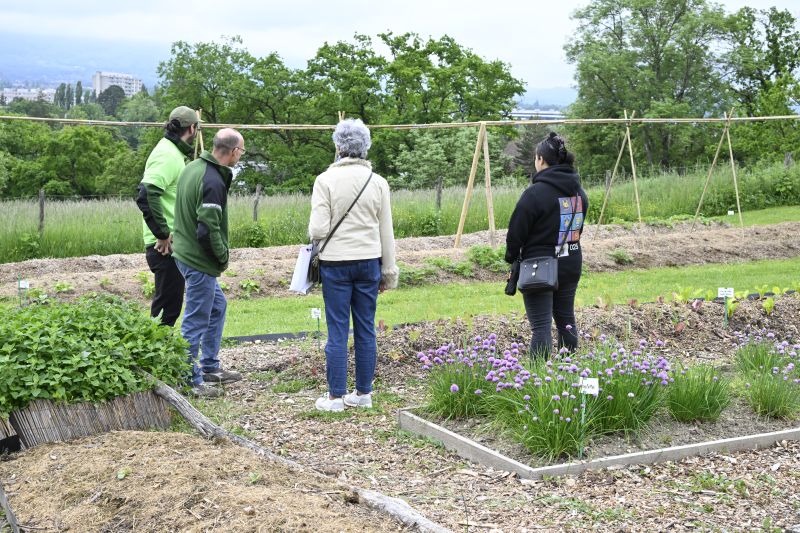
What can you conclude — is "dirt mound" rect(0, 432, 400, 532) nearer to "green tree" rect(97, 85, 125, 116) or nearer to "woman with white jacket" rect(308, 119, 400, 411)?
"woman with white jacket" rect(308, 119, 400, 411)

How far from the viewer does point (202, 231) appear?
6195 mm

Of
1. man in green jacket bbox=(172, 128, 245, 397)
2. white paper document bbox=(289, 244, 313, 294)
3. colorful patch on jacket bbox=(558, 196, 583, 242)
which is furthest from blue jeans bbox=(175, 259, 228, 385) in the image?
colorful patch on jacket bbox=(558, 196, 583, 242)

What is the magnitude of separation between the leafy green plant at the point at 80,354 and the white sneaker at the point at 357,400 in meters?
1.08

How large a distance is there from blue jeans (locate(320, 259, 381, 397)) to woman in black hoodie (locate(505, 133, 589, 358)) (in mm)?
1016

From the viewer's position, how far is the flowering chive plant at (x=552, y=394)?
4.93m

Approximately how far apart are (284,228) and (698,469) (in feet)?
42.2

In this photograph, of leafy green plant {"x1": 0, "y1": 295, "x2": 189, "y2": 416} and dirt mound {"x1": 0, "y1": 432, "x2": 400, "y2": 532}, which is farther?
leafy green plant {"x1": 0, "y1": 295, "x2": 189, "y2": 416}

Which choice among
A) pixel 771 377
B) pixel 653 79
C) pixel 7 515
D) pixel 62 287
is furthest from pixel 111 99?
pixel 7 515

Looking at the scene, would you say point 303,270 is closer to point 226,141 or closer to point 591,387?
point 226,141

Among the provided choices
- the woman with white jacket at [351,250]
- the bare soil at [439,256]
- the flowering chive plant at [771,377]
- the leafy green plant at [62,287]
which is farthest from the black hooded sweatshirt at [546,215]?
the leafy green plant at [62,287]

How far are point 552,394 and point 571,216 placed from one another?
1.68 m

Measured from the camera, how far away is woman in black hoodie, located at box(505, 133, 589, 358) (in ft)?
20.4

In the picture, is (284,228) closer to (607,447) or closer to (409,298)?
(409,298)

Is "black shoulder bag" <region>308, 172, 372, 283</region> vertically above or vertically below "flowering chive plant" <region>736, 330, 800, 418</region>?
above
